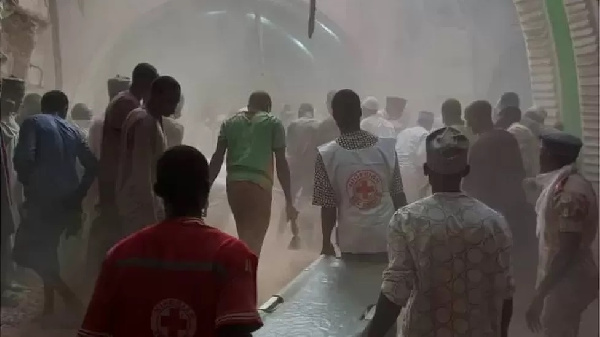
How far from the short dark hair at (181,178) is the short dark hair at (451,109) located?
1.73 m

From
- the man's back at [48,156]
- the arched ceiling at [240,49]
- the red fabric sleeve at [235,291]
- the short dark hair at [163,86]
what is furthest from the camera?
the arched ceiling at [240,49]

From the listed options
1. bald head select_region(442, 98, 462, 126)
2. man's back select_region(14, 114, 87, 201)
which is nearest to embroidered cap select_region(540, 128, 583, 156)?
bald head select_region(442, 98, 462, 126)

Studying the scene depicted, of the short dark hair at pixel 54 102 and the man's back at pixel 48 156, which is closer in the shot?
the man's back at pixel 48 156

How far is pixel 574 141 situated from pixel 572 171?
0.44 ft

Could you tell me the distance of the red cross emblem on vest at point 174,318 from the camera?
1496 millimetres

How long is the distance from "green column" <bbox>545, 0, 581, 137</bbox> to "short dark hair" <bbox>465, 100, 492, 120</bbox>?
0.90 ft

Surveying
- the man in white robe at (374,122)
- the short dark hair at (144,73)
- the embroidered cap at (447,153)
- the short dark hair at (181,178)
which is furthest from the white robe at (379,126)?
the short dark hair at (181,178)

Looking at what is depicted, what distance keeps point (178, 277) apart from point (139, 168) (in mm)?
1297

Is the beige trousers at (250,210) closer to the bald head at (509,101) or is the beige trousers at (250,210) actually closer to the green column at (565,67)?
the bald head at (509,101)

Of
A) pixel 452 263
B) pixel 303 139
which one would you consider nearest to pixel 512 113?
pixel 303 139

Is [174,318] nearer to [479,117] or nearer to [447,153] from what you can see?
[447,153]

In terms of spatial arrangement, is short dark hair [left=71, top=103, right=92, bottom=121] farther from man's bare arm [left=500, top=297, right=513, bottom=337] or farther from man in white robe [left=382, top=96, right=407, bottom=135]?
man's bare arm [left=500, top=297, right=513, bottom=337]

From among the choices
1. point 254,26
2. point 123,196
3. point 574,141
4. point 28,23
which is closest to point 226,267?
point 123,196

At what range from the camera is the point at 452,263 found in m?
1.90
